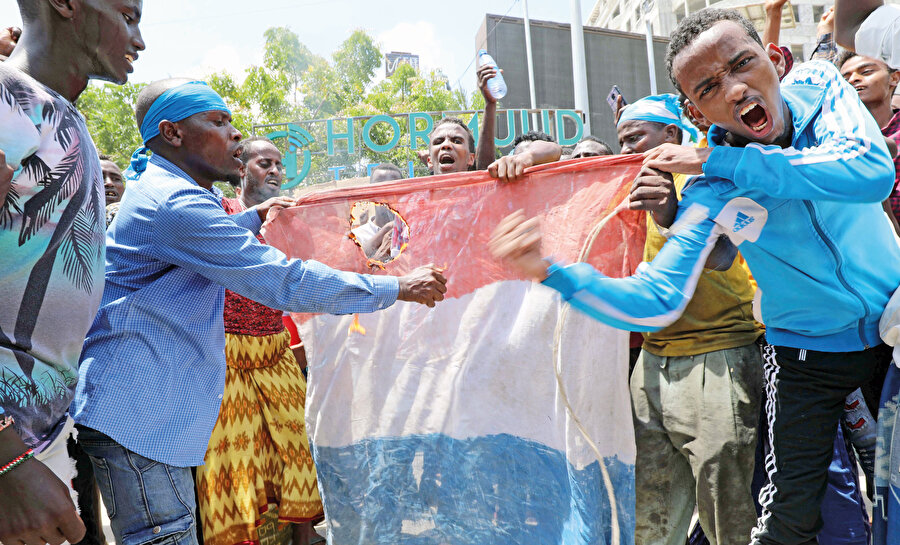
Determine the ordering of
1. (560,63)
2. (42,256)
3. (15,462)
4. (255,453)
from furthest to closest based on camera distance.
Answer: (560,63)
(255,453)
(42,256)
(15,462)

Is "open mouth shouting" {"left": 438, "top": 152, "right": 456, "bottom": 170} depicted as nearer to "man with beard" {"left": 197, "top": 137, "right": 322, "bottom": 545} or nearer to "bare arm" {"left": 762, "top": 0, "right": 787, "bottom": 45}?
"man with beard" {"left": 197, "top": 137, "right": 322, "bottom": 545}

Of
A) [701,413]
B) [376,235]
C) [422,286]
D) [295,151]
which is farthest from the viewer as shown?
[295,151]

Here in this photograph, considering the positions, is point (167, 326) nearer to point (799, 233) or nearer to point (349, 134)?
point (799, 233)

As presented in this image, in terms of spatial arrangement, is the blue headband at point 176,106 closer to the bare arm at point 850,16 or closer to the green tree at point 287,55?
the bare arm at point 850,16

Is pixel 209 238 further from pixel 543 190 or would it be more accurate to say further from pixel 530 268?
pixel 543 190

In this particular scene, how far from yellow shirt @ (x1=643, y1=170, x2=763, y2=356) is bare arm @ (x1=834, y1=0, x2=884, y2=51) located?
0.90 m

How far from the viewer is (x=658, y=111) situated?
327 cm

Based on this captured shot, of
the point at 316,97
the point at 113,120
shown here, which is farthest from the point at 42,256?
the point at 316,97

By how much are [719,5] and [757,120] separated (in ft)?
130

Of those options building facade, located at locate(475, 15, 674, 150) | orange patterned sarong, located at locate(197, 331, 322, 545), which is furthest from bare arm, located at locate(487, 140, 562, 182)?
building facade, located at locate(475, 15, 674, 150)

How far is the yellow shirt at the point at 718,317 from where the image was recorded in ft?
9.07

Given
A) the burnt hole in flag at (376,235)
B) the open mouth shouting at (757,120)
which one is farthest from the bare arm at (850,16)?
the burnt hole in flag at (376,235)

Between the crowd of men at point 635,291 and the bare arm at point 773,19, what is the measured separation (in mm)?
28

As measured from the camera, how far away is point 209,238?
231 cm
